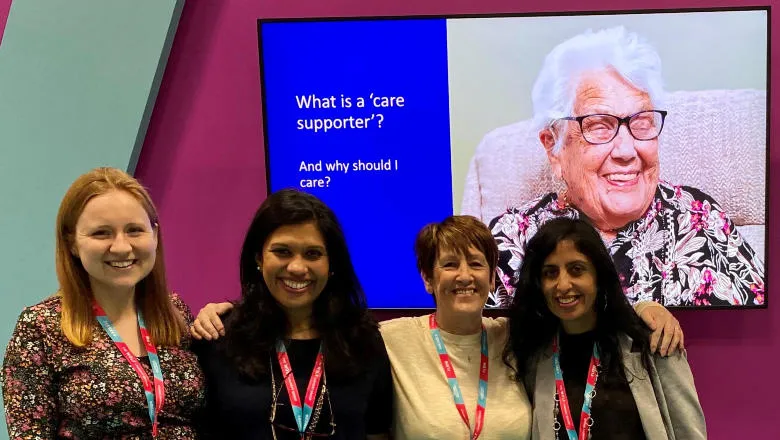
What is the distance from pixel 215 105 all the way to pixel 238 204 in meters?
0.48

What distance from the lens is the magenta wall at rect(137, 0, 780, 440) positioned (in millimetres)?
2963

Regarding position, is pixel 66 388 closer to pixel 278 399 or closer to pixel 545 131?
pixel 278 399

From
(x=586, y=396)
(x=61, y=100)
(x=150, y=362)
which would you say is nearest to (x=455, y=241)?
(x=586, y=396)

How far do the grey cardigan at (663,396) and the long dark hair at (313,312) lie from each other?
0.57 meters

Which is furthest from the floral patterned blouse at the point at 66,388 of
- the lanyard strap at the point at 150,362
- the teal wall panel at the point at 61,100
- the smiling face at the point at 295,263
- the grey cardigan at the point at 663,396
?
the teal wall panel at the point at 61,100

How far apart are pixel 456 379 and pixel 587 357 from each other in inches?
17.1

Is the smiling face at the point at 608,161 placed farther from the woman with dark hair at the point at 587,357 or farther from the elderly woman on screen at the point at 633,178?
the woman with dark hair at the point at 587,357

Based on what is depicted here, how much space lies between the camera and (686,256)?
2834 mm

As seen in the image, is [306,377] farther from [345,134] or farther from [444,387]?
[345,134]

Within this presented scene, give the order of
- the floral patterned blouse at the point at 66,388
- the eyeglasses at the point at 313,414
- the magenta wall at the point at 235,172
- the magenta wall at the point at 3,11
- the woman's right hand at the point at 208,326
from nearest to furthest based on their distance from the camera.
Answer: the floral patterned blouse at the point at 66,388, the eyeglasses at the point at 313,414, the woman's right hand at the point at 208,326, the magenta wall at the point at 235,172, the magenta wall at the point at 3,11

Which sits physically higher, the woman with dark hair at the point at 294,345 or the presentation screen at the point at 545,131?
the presentation screen at the point at 545,131

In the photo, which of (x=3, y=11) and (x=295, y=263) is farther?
(x=3, y=11)

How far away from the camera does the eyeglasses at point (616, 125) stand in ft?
9.21

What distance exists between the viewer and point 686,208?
2.83 m
